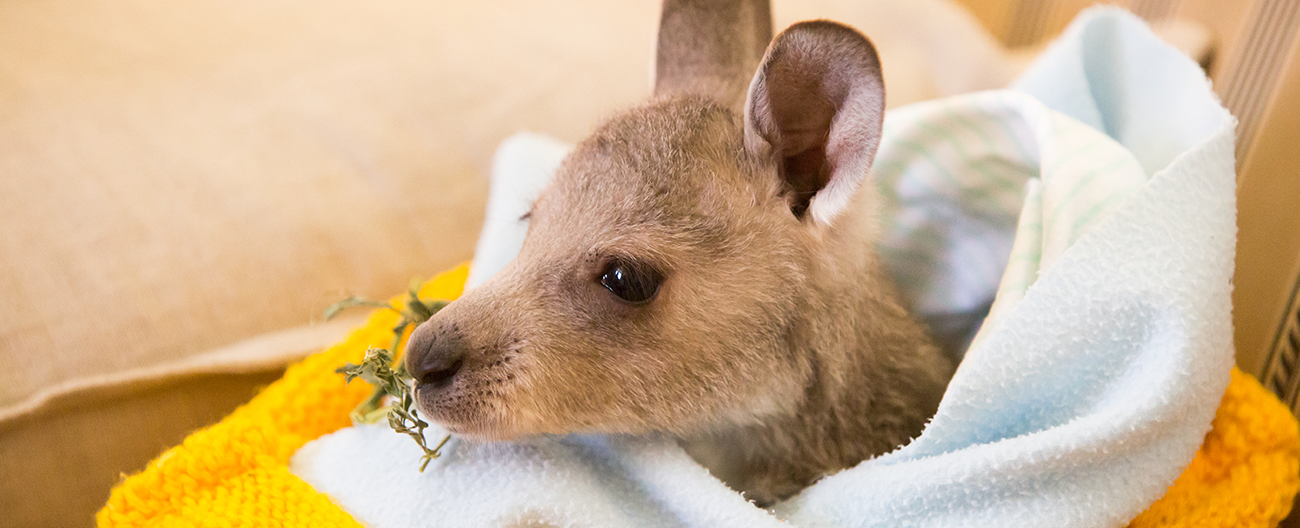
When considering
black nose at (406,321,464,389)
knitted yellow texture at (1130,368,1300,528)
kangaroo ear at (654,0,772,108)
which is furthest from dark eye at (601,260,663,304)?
knitted yellow texture at (1130,368,1300,528)

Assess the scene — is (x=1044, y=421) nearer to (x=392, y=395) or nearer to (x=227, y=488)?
(x=392, y=395)

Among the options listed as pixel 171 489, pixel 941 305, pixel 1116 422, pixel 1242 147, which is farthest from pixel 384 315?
pixel 1242 147

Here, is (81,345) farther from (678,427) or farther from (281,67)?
(678,427)

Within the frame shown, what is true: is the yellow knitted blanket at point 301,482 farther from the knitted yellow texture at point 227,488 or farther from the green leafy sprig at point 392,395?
the green leafy sprig at point 392,395

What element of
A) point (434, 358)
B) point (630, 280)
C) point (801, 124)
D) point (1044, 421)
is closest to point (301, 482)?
point (434, 358)

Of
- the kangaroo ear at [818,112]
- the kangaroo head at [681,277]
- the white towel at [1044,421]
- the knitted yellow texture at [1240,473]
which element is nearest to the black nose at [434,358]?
the kangaroo head at [681,277]

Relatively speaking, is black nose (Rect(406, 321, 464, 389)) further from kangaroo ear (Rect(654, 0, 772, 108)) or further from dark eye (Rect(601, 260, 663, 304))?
kangaroo ear (Rect(654, 0, 772, 108))
